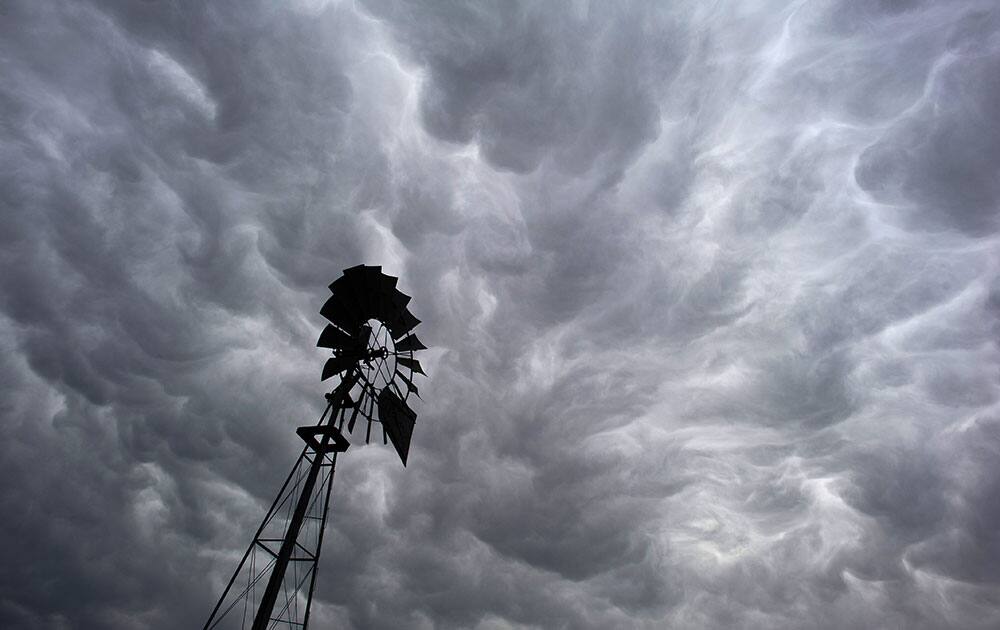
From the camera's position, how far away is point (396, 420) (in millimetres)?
27953

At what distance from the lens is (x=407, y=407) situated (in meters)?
28.7

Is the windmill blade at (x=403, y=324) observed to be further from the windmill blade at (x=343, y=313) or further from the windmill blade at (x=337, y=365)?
the windmill blade at (x=337, y=365)

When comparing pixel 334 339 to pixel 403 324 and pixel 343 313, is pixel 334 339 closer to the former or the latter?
pixel 343 313

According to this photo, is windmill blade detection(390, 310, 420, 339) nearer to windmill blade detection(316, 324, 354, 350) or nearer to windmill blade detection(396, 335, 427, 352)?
windmill blade detection(396, 335, 427, 352)

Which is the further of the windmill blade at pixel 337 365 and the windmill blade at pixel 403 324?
the windmill blade at pixel 403 324

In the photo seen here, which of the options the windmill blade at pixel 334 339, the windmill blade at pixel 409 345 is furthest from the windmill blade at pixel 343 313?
the windmill blade at pixel 409 345

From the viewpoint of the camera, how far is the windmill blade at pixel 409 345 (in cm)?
2896

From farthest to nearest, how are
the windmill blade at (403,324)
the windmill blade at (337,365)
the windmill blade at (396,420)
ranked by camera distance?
the windmill blade at (403,324)
the windmill blade at (396,420)
the windmill blade at (337,365)

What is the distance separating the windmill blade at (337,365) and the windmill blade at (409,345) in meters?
2.80

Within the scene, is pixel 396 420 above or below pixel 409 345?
below

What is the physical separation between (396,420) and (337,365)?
4002 millimetres

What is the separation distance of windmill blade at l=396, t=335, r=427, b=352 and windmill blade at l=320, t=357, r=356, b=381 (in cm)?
280

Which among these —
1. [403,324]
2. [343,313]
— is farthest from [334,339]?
[403,324]

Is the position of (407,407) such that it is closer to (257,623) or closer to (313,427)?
(313,427)
